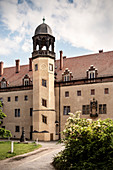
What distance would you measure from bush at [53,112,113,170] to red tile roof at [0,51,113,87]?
2648cm

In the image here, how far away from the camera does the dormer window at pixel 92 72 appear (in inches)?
1582

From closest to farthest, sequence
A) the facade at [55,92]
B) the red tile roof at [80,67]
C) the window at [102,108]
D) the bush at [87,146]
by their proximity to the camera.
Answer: the bush at [87,146] → the window at [102,108] → the facade at [55,92] → the red tile roof at [80,67]

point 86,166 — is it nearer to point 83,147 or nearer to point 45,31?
point 83,147

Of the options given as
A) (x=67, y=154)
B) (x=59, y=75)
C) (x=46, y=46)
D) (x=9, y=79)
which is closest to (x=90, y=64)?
(x=59, y=75)

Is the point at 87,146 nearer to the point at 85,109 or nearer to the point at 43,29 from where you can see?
the point at 85,109

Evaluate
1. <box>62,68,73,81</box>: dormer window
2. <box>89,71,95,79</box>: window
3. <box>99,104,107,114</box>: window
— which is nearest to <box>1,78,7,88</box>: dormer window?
<box>62,68,73,81</box>: dormer window

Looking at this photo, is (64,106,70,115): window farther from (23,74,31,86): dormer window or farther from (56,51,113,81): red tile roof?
(23,74,31,86): dormer window

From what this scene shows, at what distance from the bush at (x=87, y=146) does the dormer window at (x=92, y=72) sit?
2649 cm

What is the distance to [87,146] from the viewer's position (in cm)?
1268

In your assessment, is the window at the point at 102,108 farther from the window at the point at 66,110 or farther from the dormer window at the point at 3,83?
the dormer window at the point at 3,83

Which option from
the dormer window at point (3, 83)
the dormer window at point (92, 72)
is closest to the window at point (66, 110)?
the dormer window at point (92, 72)

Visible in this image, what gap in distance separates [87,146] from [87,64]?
3214 cm

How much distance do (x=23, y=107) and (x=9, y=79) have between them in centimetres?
815

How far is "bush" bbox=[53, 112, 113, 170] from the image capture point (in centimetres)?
1225
